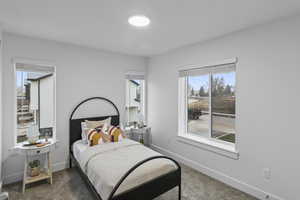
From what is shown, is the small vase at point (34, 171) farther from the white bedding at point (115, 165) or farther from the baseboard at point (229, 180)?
the baseboard at point (229, 180)

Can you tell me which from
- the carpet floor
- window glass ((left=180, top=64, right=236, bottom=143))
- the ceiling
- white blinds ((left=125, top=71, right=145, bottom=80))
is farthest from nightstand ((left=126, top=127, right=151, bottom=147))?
the ceiling

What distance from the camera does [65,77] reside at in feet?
10.1

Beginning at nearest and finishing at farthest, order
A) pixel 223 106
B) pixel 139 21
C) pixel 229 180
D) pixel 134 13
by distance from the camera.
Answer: pixel 134 13
pixel 139 21
pixel 229 180
pixel 223 106

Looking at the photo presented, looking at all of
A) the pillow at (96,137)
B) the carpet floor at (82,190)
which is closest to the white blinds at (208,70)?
the carpet floor at (82,190)

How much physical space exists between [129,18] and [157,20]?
373mm

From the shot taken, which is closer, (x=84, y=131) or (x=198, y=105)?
(x=84, y=131)

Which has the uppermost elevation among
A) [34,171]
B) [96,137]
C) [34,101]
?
[34,101]

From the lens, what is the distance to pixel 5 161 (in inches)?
99.0

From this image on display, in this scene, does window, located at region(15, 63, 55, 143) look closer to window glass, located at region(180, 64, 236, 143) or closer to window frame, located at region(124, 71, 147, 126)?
window frame, located at region(124, 71, 147, 126)

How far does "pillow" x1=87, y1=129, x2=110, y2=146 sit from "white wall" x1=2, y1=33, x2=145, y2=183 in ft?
2.18

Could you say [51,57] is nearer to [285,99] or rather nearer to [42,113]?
[42,113]

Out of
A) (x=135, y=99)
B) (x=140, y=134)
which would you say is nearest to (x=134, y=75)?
(x=135, y=99)

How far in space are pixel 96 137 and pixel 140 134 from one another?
61.6 inches

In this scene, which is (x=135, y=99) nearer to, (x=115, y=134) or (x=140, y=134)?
(x=140, y=134)
